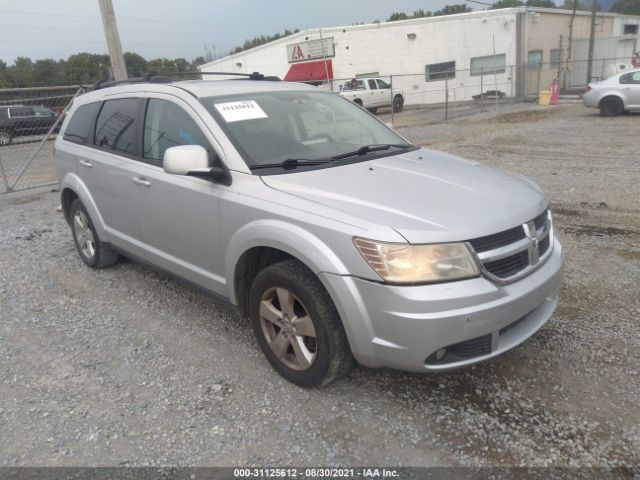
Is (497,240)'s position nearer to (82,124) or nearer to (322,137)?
(322,137)

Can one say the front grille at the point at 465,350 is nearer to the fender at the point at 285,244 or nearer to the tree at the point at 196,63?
the fender at the point at 285,244

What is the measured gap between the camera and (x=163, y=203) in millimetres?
3721

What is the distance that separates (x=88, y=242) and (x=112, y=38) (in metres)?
8.02

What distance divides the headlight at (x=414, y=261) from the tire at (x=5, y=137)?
10648 millimetres

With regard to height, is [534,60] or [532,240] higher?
[534,60]

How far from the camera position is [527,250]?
2795 millimetres

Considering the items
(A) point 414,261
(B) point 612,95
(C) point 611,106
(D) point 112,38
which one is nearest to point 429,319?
(A) point 414,261

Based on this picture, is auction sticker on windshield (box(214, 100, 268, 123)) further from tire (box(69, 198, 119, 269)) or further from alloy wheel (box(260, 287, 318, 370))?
tire (box(69, 198, 119, 269))

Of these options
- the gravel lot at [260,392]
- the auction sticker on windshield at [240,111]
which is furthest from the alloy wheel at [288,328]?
the auction sticker on windshield at [240,111]

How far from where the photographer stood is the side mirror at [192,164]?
310 centimetres

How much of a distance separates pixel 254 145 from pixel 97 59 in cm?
7037

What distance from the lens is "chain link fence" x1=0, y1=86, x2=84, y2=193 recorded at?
984 cm

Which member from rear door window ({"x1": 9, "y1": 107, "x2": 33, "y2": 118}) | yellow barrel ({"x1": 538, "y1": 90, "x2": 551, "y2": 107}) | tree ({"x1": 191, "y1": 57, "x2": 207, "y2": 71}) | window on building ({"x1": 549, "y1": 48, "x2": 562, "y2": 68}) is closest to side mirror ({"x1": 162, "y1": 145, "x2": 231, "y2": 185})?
rear door window ({"x1": 9, "y1": 107, "x2": 33, "y2": 118})

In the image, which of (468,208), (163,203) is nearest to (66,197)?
(163,203)
